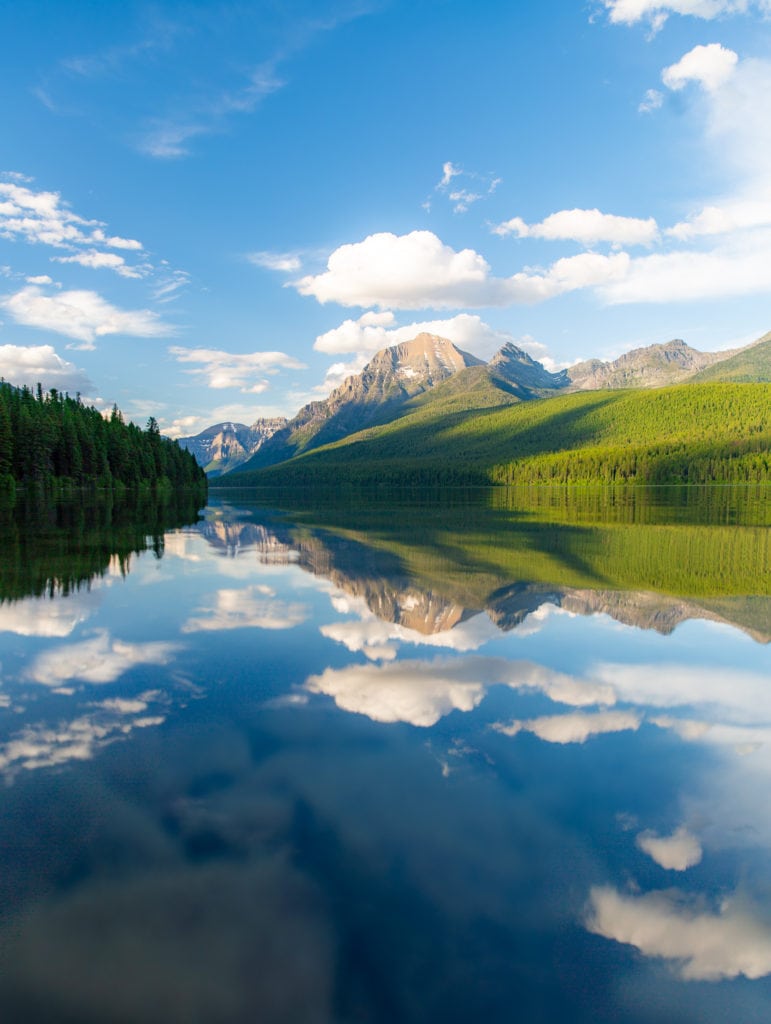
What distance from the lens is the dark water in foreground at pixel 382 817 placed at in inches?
164

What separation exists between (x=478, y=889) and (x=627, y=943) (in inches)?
45.9

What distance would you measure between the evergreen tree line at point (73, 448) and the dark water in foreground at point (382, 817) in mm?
78527

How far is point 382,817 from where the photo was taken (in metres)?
6.04

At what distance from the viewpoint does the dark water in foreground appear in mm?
4172

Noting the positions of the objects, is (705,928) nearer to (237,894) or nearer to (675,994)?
(675,994)

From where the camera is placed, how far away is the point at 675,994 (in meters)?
4.23

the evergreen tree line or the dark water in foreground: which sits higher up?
the evergreen tree line

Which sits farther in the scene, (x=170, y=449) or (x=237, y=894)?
(x=170, y=449)

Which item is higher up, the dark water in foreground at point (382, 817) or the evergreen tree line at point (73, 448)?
the evergreen tree line at point (73, 448)

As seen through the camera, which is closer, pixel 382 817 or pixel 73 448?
pixel 382 817

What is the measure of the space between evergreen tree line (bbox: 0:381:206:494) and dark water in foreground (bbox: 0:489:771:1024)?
258ft

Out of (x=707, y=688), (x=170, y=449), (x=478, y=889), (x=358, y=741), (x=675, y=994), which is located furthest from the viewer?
(x=170, y=449)

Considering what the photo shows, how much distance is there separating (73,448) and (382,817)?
10015 cm

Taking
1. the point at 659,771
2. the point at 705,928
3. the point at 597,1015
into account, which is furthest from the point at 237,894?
the point at 659,771
